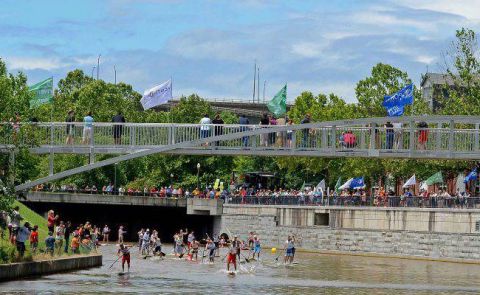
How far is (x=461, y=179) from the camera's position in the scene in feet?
349

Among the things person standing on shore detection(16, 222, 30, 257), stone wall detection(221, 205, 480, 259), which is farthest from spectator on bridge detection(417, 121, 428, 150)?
person standing on shore detection(16, 222, 30, 257)

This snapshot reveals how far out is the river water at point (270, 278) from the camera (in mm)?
61031

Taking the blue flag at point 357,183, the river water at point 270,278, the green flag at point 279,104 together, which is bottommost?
the river water at point 270,278

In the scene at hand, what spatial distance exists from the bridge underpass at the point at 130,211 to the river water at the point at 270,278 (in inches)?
1062

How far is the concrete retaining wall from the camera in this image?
196ft

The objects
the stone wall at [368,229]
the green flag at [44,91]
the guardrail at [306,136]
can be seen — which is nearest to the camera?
the guardrail at [306,136]

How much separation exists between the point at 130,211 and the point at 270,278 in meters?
51.0

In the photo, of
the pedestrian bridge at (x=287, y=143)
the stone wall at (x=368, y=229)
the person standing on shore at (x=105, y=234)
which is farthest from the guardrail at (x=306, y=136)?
the person standing on shore at (x=105, y=234)

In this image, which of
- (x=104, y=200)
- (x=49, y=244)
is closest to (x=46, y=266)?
(x=49, y=244)

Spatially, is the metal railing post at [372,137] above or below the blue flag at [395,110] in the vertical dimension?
below

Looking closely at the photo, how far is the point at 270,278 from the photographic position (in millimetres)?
71562

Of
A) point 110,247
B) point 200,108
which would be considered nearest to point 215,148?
point 110,247

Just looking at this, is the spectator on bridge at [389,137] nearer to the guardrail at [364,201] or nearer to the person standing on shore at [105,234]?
the guardrail at [364,201]

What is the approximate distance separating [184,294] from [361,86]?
60.6 metres
